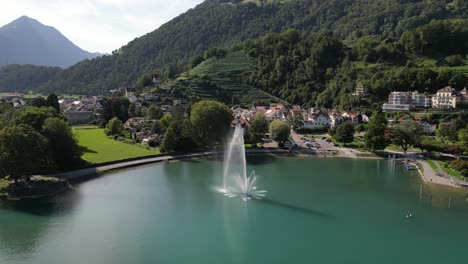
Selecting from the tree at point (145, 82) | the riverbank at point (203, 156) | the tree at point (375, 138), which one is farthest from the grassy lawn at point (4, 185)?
the tree at point (145, 82)

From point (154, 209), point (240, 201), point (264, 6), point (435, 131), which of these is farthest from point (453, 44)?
point (264, 6)

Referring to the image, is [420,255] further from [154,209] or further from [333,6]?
[333,6]

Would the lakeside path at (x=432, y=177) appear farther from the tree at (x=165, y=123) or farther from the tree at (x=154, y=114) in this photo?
the tree at (x=154, y=114)

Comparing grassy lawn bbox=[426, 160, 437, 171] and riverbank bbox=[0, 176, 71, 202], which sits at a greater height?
grassy lawn bbox=[426, 160, 437, 171]

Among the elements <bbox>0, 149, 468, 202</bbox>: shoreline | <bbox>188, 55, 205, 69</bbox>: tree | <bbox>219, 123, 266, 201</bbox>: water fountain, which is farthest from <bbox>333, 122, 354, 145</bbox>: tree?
<bbox>188, 55, 205, 69</bbox>: tree

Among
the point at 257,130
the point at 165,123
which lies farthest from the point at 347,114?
the point at 165,123

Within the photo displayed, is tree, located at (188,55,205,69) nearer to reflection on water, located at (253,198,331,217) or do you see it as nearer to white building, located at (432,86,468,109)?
white building, located at (432,86,468,109)

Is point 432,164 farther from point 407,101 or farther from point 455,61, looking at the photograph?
point 455,61

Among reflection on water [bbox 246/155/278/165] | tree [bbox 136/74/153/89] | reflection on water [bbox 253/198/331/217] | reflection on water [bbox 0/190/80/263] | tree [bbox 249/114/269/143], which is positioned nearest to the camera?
reflection on water [bbox 0/190/80/263]
